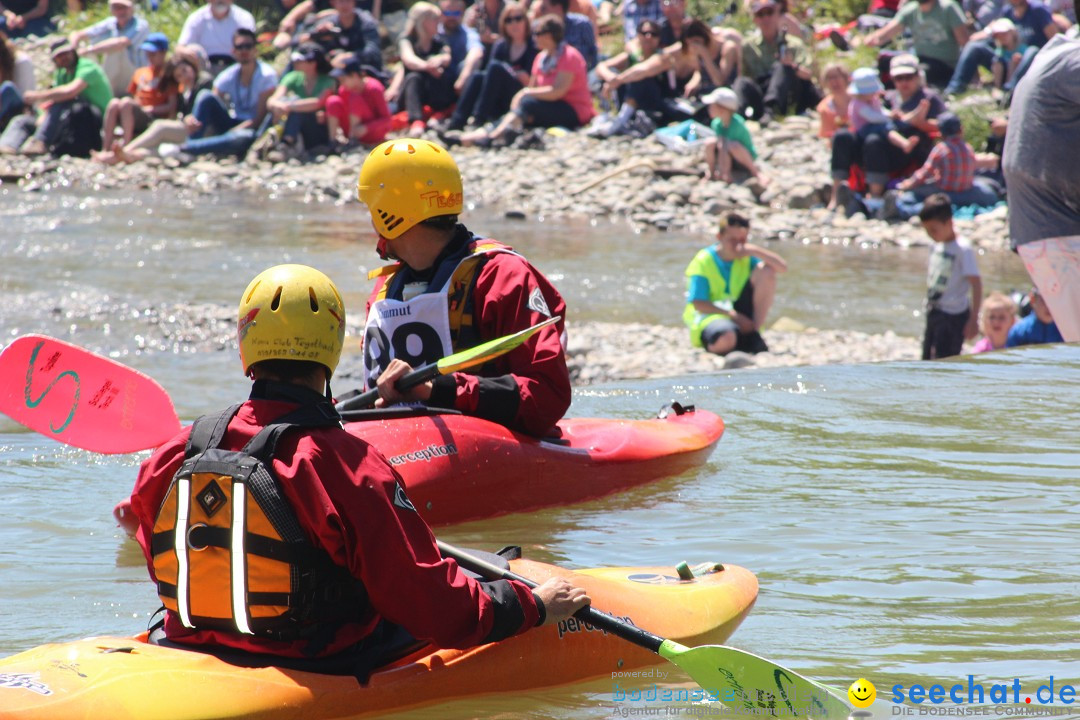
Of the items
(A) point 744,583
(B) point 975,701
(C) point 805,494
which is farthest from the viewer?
(C) point 805,494

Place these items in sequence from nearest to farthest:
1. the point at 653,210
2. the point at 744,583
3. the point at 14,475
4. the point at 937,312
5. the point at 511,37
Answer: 1. the point at 744,583
2. the point at 14,475
3. the point at 937,312
4. the point at 653,210
5. the point at 511,37

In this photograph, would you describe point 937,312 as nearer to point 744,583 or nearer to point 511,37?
point 744,583

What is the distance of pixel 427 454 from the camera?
498 centimetres

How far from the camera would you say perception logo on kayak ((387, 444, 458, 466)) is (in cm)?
492

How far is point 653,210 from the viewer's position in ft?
48.7

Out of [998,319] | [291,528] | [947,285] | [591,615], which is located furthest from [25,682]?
[998,319]

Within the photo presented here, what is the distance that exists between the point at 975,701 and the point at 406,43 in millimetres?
15277

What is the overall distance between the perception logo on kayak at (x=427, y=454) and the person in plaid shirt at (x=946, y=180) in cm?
912

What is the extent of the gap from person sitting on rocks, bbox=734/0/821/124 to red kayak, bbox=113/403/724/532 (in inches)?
424

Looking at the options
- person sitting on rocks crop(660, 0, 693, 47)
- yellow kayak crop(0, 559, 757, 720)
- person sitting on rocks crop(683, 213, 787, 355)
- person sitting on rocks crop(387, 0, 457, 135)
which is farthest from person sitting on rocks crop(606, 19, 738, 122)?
yellow kayak crop(0, 559, 757, 720)

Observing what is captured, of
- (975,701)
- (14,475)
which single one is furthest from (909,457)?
(14,475)

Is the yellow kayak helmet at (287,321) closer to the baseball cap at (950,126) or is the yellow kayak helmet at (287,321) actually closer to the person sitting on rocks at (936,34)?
the baseball cap at (950,126)

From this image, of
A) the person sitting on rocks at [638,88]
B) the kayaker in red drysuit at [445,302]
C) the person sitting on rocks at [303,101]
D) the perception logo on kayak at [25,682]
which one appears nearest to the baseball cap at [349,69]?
the person sitting on rocks at [303,101]

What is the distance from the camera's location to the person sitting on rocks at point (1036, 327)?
856cm
